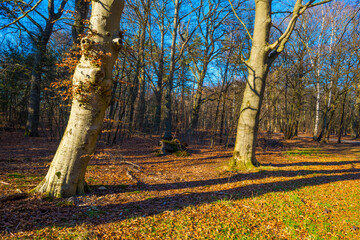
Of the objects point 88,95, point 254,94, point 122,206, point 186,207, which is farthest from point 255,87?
point 122,206

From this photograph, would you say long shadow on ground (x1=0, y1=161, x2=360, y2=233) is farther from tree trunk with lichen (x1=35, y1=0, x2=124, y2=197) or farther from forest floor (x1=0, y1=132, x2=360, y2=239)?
tree trunk with lichen (x1=35, y1=0, x2=124, y2=197)

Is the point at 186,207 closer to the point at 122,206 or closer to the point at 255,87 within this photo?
the point at 122,206

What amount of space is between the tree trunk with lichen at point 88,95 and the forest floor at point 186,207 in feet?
1.18

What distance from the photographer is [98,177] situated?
5.61m

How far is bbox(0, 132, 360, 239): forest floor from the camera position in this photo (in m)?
2.94

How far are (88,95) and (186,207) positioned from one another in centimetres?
287

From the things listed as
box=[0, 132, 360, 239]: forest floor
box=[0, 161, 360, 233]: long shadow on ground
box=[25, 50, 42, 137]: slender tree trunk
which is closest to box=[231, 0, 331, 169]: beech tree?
box=[0, 132, 360, 239]: forest floor

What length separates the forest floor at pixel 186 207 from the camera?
294 centimetres

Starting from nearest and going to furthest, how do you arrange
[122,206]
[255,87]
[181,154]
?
[122,206], [255,87], [181,154]

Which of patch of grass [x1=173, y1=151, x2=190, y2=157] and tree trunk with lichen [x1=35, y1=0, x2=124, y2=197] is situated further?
patch of grass [x1=173, y1=151, x2=190, y2=157]

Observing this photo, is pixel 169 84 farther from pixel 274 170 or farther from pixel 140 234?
pixel 140 234

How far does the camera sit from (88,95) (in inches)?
138

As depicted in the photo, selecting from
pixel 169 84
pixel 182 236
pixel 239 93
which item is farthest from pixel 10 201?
pixel 239 93

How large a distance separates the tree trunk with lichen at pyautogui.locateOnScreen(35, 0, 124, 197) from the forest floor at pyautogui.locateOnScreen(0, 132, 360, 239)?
14.2 inches
